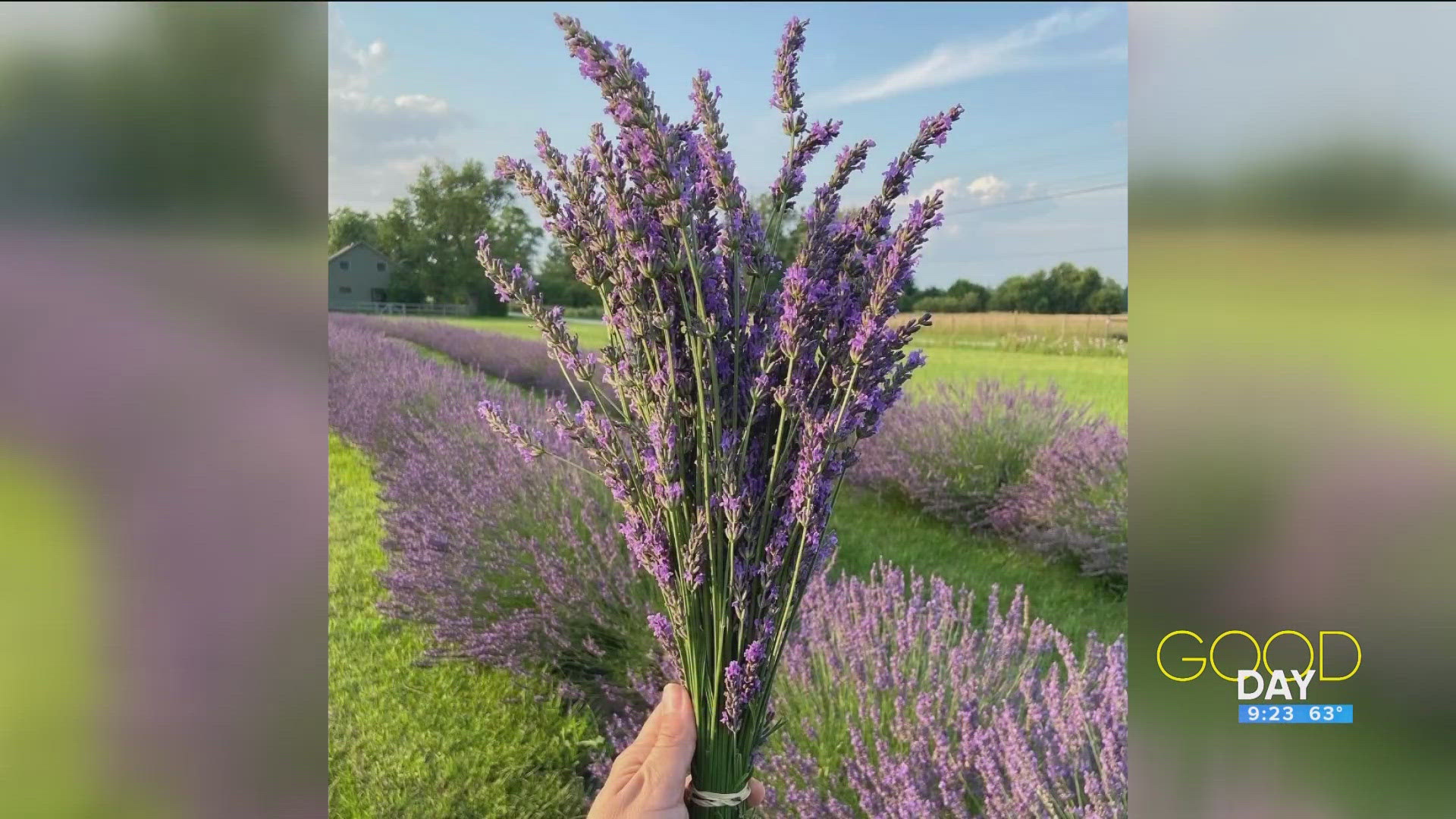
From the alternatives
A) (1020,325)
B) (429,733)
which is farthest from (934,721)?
(1020,325)

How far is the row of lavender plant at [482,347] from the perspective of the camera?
1945mm

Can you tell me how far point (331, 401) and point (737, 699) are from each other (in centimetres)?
164

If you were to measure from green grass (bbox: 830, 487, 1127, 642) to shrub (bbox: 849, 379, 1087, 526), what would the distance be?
0.22ft

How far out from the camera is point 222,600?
1.73 feet

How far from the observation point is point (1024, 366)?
7.36ft

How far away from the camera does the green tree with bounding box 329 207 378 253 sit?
1.71m

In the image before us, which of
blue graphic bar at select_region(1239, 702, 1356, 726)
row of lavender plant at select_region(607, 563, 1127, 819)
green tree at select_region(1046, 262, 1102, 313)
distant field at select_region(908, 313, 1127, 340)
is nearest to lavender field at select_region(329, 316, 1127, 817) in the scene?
row of lavender plant at select_region(607, 563, 1127, 819)

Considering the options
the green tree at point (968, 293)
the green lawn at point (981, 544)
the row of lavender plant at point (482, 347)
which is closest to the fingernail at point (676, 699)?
the green lawn at point (981, 544)

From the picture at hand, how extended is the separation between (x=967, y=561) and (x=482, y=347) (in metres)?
1.50

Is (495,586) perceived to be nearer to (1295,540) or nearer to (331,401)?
(331,401)

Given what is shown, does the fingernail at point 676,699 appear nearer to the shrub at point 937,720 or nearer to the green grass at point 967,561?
the shrub at point 937,720

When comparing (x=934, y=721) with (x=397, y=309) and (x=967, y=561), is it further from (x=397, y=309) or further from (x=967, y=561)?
(x=397, y=309)

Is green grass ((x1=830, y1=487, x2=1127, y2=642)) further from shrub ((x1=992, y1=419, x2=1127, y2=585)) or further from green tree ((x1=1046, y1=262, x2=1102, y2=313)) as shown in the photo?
green tree ((x1=1046, y1=262, x2=1102, y2=313))

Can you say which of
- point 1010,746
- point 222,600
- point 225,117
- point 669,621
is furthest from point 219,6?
point 1010,746
